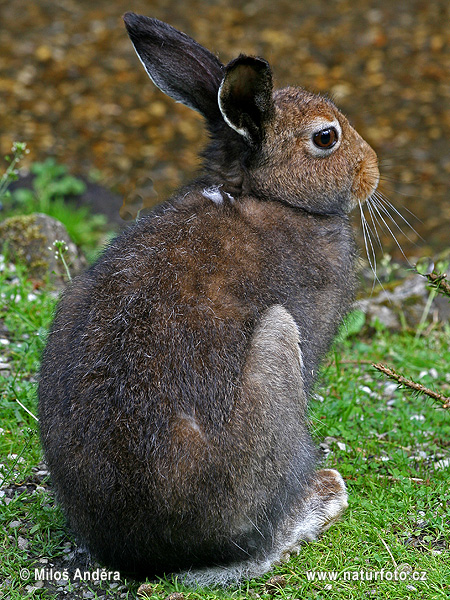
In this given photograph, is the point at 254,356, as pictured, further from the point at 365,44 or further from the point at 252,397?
the point at 365,44

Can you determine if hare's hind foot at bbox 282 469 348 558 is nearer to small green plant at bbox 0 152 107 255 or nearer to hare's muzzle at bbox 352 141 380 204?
hare's muzzle at bbox 352 141 380 204

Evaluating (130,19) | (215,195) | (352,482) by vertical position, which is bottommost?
(352,482)

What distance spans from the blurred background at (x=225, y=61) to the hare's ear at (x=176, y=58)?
5.93 metres

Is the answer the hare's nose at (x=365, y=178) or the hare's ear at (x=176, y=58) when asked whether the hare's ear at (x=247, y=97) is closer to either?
the hare's ear at (x=176, y=58)

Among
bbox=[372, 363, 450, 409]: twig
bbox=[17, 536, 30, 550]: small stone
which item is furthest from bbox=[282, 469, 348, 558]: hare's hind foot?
bbox=[17, 536, 30, 550]: small stone

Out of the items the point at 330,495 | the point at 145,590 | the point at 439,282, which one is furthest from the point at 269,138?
the point at 145,590

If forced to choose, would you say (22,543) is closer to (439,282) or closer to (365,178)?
(439,282)

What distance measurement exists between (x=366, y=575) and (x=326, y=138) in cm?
238

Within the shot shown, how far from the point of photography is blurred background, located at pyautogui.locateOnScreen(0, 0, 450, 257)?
12.0 metres

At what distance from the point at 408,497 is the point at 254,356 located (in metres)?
1.39

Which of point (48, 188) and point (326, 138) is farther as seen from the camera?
point (48, 188)

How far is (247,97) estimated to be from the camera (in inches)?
172

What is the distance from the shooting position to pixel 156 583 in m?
4.14

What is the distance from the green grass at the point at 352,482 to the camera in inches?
163
